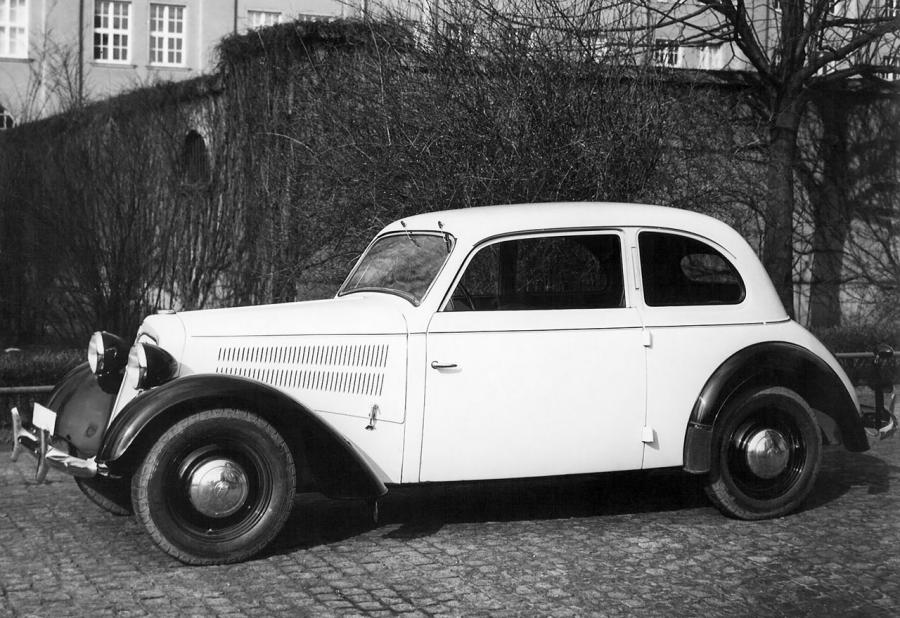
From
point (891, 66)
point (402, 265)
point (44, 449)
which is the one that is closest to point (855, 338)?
point (891, 66)

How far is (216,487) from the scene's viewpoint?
5156 mm

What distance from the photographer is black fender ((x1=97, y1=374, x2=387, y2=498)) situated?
200 inches

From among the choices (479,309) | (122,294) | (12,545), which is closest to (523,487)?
(479,309)

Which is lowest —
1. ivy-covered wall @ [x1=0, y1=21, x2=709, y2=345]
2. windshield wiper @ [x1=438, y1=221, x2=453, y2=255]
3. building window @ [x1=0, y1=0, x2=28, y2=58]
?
windshield wiper @ [x1=438, y1=221, x2=453, y2=255]

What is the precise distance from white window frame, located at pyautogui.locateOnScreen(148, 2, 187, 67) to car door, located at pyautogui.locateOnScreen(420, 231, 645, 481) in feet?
108

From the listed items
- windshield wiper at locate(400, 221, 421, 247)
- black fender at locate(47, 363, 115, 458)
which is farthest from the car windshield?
black fender at locate(47, 363, 115, 458)

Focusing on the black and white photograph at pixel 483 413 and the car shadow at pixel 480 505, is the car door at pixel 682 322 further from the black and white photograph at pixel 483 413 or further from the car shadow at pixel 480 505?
the car shadow at pixel 480 505

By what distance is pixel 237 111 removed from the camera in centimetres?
1327

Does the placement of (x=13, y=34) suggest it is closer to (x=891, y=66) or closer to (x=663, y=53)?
(x=663, y=53)

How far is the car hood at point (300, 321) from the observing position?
5598 mm

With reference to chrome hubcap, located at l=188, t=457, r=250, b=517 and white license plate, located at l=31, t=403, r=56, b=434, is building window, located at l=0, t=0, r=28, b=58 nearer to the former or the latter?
white license plate, located at l=31, t=403, r=56, b=434

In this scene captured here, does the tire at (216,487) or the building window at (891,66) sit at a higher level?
the building window at (891,66)

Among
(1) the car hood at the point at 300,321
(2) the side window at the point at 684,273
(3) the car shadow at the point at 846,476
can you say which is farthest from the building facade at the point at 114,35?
(1) the car hood at the point at 300,321

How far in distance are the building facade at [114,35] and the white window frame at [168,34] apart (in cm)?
3
